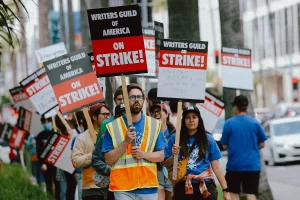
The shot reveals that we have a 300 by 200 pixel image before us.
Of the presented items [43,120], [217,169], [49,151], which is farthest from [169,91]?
[43,120]

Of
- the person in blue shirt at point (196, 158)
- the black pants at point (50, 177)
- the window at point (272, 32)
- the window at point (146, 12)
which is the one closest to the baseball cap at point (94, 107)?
the person in blue shirt at point (196, 158)

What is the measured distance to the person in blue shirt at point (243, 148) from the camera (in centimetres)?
1253

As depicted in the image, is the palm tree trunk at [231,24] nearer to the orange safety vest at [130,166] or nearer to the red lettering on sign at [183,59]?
the red lettering on sign at [183,59]

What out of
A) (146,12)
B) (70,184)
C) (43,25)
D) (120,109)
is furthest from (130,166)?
(43,25)

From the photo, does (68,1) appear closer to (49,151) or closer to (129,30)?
(49,151)

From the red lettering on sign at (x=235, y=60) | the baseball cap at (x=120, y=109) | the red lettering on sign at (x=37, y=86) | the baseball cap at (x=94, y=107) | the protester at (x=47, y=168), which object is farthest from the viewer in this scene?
the protester at (x=47, y=168)

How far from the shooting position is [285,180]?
929 inches

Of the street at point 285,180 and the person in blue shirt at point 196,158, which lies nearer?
the person in blue shirt at point 196,158

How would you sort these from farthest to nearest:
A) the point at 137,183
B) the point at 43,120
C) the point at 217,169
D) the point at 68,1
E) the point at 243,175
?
the point at 68,1
the point at 43,120
the point at 243,175
the point at 217,169
the point at 137,183

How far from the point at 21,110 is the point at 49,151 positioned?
4.75 meters

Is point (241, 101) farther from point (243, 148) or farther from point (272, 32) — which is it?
point (272, 32)

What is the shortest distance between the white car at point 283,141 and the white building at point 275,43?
50511 millimetres

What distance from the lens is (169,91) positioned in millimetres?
10516

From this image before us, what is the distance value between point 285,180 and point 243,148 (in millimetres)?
11338
